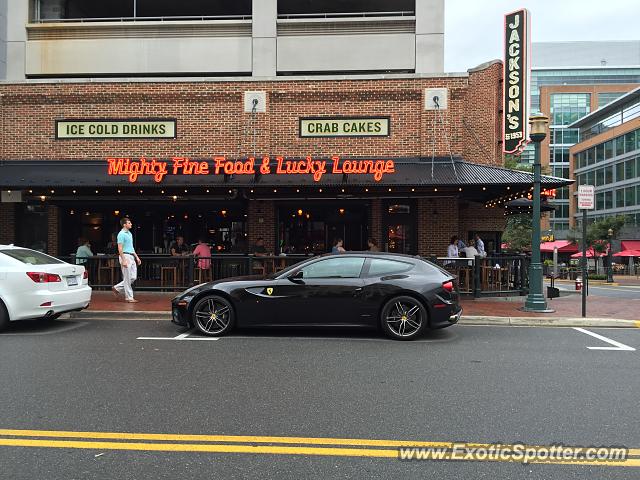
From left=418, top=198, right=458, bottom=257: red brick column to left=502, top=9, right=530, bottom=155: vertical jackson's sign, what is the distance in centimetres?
299

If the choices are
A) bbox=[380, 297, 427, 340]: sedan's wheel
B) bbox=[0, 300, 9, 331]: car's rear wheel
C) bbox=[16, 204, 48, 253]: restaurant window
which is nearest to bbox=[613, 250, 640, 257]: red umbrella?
bbox=[380, 297, 427, 340]: sedan's wheel

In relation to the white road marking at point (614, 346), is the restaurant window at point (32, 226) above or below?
above

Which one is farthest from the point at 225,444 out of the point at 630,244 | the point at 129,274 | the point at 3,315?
the point at 630,244

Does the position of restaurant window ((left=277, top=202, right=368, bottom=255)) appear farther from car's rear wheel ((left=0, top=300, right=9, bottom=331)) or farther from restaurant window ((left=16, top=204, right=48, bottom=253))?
car's rear wheel ((left=0, top=300, right=9, bottom=331))

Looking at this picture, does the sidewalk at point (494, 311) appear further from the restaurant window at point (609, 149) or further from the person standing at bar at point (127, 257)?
the restaurant window at point (609, 149)

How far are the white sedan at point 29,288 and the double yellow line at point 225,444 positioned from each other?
4334 mm

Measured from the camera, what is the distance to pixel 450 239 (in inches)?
566

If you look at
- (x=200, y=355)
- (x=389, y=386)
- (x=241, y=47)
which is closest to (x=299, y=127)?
(x=241, y=47)

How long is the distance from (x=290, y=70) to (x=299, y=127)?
85.0 inches

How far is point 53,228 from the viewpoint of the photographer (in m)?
15.2

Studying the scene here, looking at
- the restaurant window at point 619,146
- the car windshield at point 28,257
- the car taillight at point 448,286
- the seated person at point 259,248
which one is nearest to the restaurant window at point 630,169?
the restaurant window at point 619,146

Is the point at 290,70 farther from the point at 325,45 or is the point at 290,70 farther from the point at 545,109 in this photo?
the point at 545,109

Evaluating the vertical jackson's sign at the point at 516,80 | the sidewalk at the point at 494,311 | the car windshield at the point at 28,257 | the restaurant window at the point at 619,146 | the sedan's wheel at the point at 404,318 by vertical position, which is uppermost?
the restaurant window at the point at 619,146

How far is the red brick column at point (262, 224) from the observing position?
590 inches
